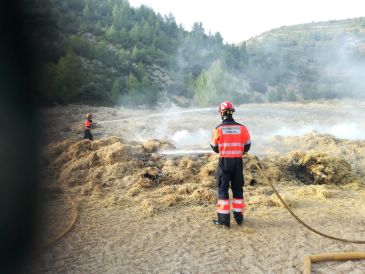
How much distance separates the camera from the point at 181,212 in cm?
613

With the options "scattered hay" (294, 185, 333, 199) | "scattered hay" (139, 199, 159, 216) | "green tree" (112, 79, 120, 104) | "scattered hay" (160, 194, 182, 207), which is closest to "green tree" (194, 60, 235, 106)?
"green tree" (112, 79, 120, 104)

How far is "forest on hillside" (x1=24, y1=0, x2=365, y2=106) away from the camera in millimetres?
31141

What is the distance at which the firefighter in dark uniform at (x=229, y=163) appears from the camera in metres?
5.33

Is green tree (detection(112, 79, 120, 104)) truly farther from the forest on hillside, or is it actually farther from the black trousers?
the black trousers

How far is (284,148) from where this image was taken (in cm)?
1251

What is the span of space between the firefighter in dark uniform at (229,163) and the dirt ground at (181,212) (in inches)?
10.9

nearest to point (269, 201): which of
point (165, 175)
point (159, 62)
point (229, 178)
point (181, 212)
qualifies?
point (229, 178)

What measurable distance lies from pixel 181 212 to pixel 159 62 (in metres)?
41.6

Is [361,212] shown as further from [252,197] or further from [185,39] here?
[185,39]

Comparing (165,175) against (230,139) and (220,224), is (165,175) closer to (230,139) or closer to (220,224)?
(220,224)

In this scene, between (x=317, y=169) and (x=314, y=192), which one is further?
(x=317, y=169)

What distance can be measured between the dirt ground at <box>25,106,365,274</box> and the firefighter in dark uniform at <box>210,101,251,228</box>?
28 cm

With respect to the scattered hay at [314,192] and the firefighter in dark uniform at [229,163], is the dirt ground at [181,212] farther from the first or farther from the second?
the firefighter in dark uniform at [229,163]

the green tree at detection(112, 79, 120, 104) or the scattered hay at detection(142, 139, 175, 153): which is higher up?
the green tree at detection(112, 79, 120, 104)
